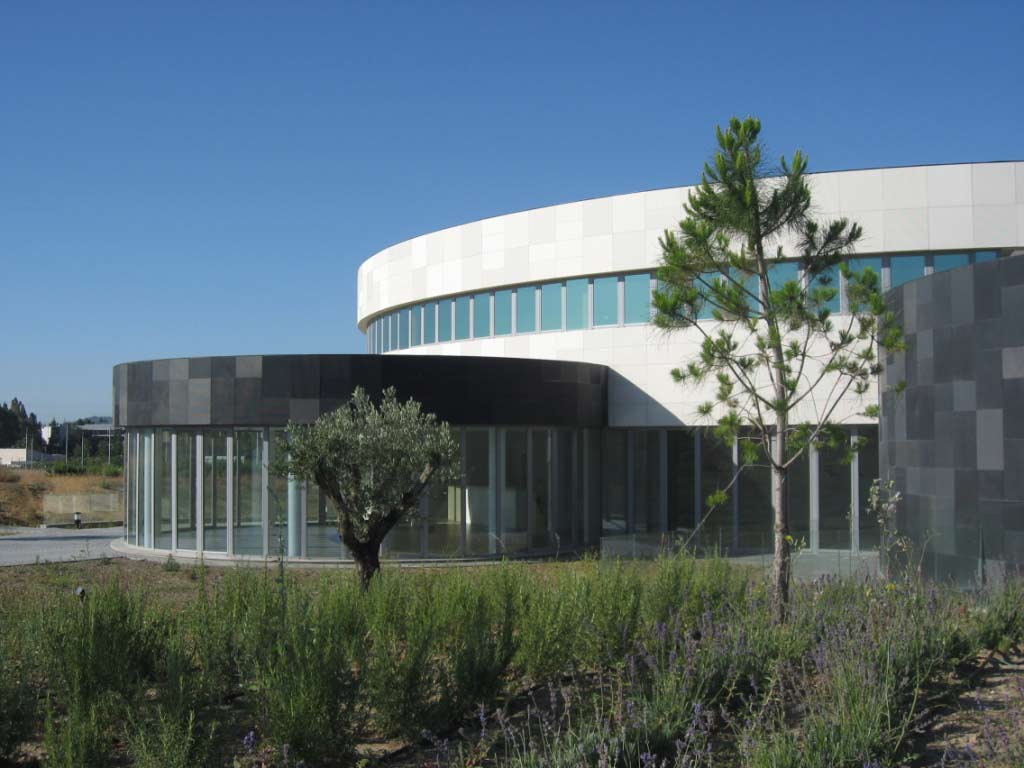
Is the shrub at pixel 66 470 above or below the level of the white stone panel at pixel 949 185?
below

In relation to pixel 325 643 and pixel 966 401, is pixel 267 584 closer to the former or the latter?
pixel 325 643

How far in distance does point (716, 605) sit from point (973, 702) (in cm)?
283

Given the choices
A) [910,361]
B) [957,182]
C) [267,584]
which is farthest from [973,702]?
[957,182]

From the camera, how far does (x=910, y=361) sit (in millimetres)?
15375

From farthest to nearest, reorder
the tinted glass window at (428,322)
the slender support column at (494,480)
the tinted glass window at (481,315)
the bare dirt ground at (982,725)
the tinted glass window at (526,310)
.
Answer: the tinted glass window at (428,322) → the tinted glass window at (481,315) → the tinted glass window at (526,310) → the slender support column at (494,480) → the bare dirt ground at (982,725)

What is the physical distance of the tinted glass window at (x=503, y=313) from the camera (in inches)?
1039

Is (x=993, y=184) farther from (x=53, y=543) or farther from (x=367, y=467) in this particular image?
(x=53, y=543)

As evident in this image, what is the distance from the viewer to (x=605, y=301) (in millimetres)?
24609

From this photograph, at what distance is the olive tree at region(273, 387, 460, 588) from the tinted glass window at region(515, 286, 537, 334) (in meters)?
12.4

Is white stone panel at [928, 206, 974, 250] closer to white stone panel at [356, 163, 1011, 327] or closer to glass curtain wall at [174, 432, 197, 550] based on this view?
white stone panel at [356, 163, 1011, 327]

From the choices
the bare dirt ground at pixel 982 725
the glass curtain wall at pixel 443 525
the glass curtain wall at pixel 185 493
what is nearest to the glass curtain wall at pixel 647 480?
the glass curtain wall at pixel 443 525

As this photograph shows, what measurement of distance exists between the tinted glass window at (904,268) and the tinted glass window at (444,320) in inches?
457

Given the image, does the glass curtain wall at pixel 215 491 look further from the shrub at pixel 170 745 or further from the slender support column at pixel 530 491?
the shrub at pixel 170 745

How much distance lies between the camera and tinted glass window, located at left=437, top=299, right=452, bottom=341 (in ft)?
92.1
